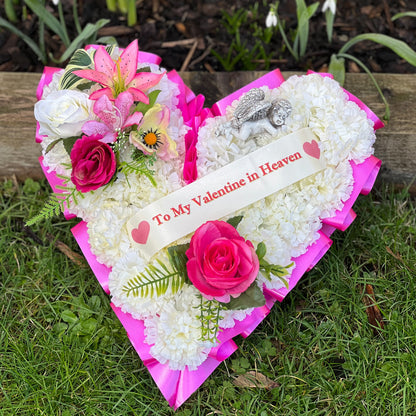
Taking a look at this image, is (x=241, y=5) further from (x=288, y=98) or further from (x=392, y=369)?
(x=392, y=369)

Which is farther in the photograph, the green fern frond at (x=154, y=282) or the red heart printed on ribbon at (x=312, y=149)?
the red heart printed on ribbon at (x=312, y=149)

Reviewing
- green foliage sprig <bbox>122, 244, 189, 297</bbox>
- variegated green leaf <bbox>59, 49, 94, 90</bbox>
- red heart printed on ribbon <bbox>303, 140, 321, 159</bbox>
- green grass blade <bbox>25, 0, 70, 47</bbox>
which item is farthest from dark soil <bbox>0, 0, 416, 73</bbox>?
green foliage sprig <bbox>122, 244, 189, 297</bbox>

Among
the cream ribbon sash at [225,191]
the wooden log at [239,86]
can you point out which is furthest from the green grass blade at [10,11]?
the cream ribbon sash at [225,191]

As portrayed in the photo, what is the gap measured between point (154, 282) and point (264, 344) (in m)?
0.45

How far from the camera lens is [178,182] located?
4.41 ft

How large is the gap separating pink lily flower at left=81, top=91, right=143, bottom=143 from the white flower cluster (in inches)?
4.9

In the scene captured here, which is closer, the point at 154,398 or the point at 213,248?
the point at 213,248

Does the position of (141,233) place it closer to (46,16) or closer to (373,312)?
(373,312)

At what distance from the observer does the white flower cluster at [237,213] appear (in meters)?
1.25

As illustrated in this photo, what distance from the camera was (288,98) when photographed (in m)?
1.39

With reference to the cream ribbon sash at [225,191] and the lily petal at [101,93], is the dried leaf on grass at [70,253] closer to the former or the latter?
the cream ribbon sash at [225,191]

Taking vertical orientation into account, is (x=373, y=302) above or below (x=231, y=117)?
below

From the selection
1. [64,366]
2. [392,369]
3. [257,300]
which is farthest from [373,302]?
[64,366]

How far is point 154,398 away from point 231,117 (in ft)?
2.72
